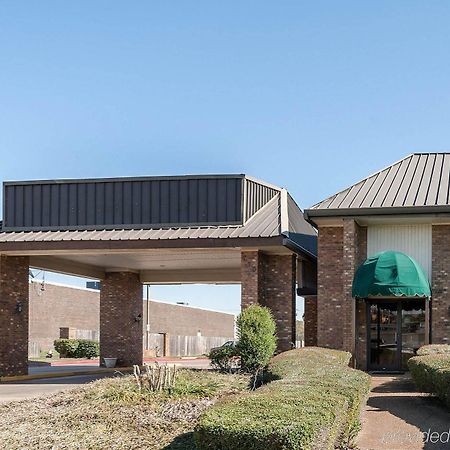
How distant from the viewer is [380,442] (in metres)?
12.3

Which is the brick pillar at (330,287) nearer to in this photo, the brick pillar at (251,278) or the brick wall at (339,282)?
the brick wall at (339,282)

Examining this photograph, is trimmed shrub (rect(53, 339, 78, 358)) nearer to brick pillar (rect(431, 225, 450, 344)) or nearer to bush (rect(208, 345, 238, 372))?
Answer: bush (rect(208, 345, 238, 372))

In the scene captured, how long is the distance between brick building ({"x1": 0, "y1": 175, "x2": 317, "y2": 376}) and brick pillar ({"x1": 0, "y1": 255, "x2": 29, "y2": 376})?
35 millimetres

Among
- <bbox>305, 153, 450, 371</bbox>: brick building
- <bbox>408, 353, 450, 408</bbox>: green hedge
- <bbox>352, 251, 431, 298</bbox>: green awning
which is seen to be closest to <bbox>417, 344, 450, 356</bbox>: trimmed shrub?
<bbox>408, 353, 450, 408</bbox>: green hedge

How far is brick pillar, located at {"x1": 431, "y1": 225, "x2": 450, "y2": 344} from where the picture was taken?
23281 millimetres

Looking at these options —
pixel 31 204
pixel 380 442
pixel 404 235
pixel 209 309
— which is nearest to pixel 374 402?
pixel 380 442

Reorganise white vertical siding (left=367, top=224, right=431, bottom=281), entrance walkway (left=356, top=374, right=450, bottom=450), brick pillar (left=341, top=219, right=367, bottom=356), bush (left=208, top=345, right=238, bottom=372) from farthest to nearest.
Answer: white vertical siding (left=367, top=224, right=431, bottom=281)
brick pillar (left=341, top=219, right=367, bottom=356)
bush (left=208, top=345, right=238, bottom=372)
entrance walkway (left=356, top=374, right=450, bottom=450)

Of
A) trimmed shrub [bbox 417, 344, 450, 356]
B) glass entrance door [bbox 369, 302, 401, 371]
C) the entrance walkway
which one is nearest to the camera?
the entrance walkway

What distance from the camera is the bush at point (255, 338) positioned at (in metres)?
22.4

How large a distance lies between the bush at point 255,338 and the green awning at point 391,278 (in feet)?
9.13

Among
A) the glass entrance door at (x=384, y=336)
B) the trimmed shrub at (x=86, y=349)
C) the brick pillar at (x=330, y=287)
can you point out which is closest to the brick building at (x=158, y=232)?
the brick pillar at (x=330, y=287)

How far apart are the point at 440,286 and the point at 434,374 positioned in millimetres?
9473

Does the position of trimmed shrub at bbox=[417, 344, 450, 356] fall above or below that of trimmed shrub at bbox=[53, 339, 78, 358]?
above

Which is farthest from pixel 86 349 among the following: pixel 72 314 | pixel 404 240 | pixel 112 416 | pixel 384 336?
pixel 112 416
